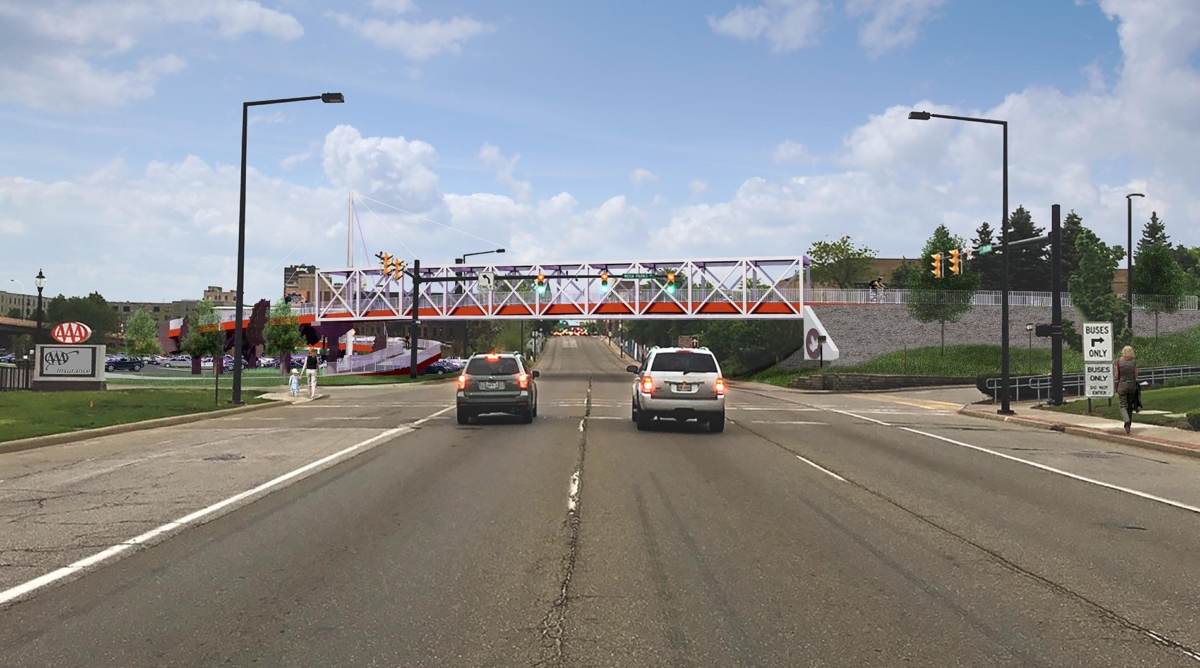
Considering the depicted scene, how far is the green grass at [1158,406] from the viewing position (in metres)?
20.5

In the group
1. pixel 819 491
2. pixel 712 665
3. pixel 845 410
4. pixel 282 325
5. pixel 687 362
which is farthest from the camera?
pixel 282 325

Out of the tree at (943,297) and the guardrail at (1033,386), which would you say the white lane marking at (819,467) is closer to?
the guardrail at (1033,386)

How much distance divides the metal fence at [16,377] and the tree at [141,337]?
72929 mm

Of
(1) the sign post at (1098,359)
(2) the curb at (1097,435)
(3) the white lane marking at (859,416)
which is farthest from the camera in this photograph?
(3) the white lane marking at (859,416)

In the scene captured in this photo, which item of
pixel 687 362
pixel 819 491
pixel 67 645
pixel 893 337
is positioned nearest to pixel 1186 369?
pixel 893 337

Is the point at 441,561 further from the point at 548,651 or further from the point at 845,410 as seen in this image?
the point at 845,410

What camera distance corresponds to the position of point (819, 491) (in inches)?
446

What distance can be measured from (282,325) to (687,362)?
5520 centimetres

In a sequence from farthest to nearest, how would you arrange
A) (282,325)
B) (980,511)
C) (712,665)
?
(282,325) → (980,511) → (712,665)

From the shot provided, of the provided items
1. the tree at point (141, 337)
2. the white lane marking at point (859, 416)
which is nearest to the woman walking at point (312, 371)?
the white lane marking at point (859, 416)

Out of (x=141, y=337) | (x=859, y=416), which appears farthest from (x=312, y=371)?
(x=141, y=337)

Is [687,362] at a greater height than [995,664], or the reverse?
[687,362]

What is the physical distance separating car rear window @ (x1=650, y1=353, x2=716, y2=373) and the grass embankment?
3645 centimetres

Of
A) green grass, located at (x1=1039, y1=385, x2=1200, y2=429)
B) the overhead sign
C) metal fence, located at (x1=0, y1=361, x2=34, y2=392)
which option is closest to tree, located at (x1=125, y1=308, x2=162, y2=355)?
metal fence, located at (x1=0, y1=361, x2=34, y2=392)
